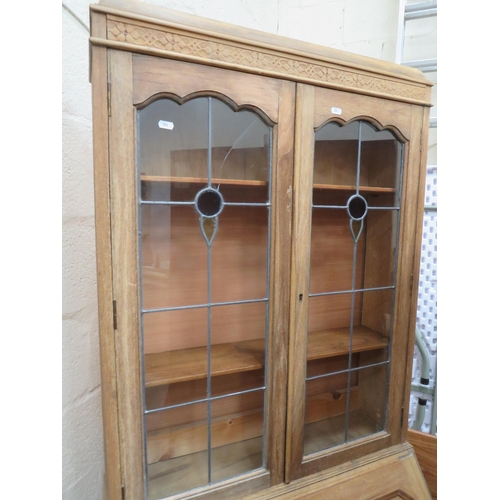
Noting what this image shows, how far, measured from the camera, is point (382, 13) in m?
1.42

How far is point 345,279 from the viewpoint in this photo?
0.99 m

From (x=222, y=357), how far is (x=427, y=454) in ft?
3.44

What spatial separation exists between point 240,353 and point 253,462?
292 mm

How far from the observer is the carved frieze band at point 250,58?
0.65 m

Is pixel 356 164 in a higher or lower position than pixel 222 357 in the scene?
higher

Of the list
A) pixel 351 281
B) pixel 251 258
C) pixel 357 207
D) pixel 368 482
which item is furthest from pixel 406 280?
pixel 368 482

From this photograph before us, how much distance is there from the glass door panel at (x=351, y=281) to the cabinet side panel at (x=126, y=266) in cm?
46

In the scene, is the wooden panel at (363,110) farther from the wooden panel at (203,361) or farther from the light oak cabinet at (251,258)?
the wooden panel at (203,361)

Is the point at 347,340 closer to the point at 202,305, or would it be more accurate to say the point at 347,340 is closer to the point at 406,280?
the point at 406,280

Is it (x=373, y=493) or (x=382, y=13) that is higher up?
(x=382, y=13)

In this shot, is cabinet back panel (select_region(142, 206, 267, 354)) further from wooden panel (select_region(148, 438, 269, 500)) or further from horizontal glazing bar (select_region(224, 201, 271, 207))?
wooden panel (select_region(148, 438, 269, 500))

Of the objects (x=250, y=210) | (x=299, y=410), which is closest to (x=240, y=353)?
(x=299, y=410)

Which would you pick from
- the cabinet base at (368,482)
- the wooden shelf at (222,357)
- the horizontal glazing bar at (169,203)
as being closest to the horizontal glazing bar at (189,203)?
the horizontal glazing bar at (169,203)
